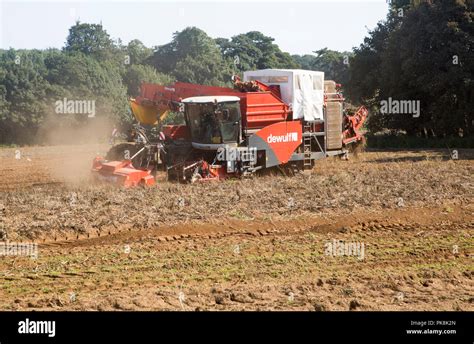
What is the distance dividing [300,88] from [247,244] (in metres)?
8.65

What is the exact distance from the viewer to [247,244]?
37.0 feet

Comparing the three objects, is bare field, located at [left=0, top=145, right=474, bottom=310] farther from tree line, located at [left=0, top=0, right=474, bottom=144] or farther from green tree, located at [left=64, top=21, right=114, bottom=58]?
green tree, located at [left=64, top=21, right=114, bottom=58]

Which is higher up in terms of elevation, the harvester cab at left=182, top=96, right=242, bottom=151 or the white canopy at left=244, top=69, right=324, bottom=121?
the white canopy at left=244, top=69, right=324, bottom=121

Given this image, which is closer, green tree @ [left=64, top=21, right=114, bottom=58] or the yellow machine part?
the yellow machine part

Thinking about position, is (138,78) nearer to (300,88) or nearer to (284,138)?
(300,88)

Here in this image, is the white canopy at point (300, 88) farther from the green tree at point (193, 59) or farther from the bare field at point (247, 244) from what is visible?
the green tree at point (193, 59)

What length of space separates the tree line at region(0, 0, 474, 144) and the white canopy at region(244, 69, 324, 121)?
6200mm

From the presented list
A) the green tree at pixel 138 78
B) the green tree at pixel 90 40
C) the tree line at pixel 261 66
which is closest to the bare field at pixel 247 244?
the tree line at pixel 261 66

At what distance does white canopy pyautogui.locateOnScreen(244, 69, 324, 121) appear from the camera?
18688 millimetres

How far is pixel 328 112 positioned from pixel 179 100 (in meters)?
4.76

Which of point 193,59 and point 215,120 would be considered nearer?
point 215,120

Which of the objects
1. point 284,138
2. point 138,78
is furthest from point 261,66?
point 284,138

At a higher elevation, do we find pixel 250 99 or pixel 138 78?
pixel 138 78

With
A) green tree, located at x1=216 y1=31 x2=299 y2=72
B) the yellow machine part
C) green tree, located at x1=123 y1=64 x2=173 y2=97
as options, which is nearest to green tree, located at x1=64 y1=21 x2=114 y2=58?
green tree, located at x1=123 y1=64 x2=173 y2=97
